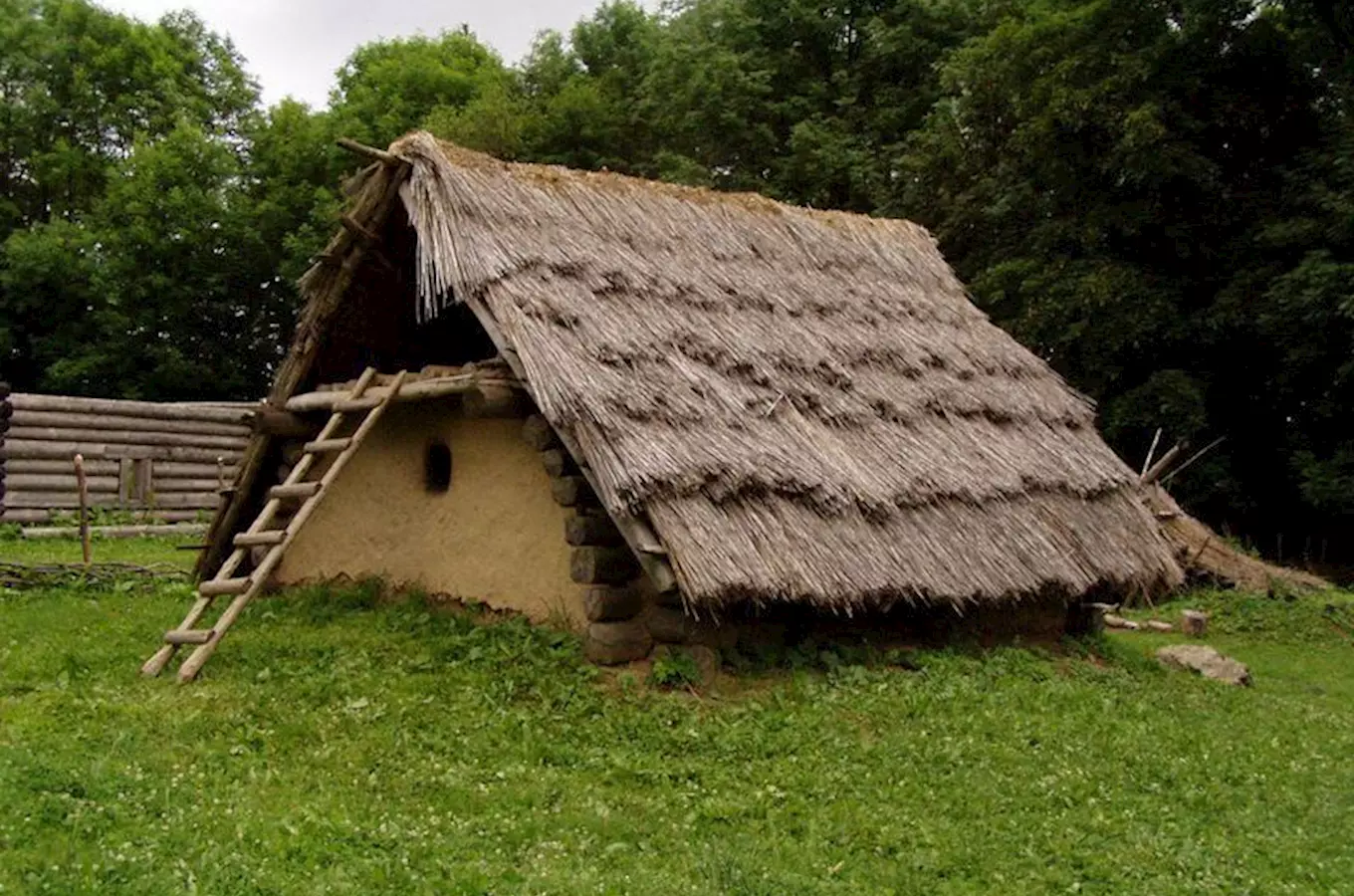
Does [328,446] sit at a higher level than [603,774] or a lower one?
higher

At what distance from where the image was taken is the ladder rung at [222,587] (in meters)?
8.37

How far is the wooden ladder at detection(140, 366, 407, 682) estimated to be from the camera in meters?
8.09

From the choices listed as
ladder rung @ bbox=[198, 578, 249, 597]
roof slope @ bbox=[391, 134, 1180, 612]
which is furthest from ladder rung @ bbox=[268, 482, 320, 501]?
roof slope @ bbox=[391, 134, 1180, 612]

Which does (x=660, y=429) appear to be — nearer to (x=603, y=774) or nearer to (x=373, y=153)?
(x=603, y=774)

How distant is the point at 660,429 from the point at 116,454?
44.5 ft

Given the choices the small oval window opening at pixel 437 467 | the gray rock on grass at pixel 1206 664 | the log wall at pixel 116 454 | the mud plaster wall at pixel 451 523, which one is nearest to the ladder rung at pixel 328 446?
the mud plaster wall at pixel 451 523

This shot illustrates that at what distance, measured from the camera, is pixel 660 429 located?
27.9 ft

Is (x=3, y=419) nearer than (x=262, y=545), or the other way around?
(x=262, y=545)

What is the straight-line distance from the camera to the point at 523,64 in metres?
35.0

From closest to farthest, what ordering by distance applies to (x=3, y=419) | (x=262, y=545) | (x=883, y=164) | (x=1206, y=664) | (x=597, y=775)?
(x=597, y=775) < (x=262, y=545) < (x=1206, y=664) < (x=3, y=419) < (x=883, y=164)

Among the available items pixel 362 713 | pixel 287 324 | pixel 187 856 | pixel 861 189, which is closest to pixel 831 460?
pixel 362 713

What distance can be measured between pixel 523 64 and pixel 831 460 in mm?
28465

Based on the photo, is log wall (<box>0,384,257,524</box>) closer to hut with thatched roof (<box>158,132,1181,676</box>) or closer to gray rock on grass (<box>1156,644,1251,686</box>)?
hut with thatched roof (<box>158,132,1181,676</box>)

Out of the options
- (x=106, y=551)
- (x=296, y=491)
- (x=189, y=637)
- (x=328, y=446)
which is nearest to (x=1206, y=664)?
(x=328, y=446)
